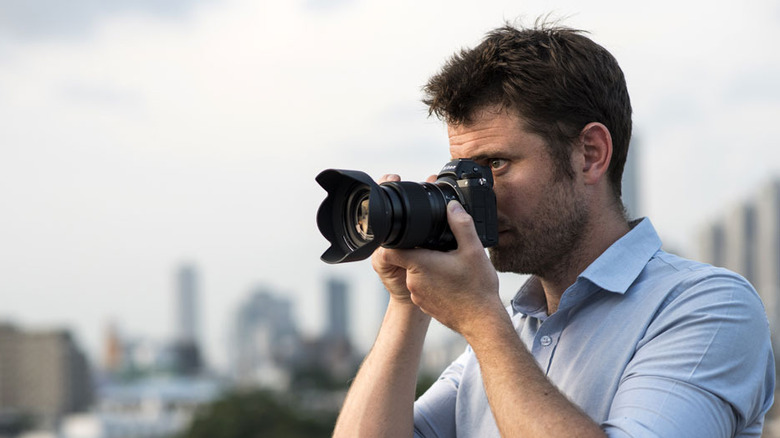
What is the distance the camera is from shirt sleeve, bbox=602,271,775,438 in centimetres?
167

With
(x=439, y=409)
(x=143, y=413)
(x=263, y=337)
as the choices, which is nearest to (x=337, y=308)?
(x=263, y=337)

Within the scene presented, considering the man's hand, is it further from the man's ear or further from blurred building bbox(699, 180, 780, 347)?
blurred building bbox(699, 180, 780, 347)

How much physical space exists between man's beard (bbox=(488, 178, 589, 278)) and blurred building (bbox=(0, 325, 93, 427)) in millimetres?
92539

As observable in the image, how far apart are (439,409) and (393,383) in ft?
0.57

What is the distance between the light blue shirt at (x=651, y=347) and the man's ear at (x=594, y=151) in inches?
5.6

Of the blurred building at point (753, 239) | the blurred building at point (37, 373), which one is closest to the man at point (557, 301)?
the blurred building at point (753, 239)

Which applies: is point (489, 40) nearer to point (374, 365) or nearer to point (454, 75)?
point (454, 75)

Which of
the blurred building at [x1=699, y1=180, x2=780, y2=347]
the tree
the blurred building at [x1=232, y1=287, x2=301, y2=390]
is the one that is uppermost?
the blurred building at [x1=699, y1=180, x2=780, y2=347]

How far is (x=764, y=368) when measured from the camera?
179 cm

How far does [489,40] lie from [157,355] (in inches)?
4870

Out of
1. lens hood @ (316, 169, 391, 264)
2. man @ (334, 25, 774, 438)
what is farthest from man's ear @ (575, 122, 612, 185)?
lens hood @ (316, 169, 391, 264)

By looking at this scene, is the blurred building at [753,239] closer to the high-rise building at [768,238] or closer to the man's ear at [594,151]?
the high-rise building at [768,238]

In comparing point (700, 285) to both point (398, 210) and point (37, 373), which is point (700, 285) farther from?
point (37, 373)

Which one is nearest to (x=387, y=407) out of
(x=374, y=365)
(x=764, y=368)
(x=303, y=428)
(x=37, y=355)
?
(x=374, y=365)
